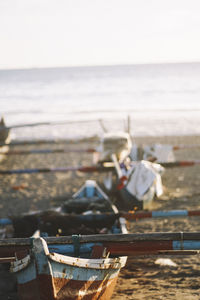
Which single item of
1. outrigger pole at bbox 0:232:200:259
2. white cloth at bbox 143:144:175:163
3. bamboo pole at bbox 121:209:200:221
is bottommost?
bamboo pole at bbox 121:209:200:221

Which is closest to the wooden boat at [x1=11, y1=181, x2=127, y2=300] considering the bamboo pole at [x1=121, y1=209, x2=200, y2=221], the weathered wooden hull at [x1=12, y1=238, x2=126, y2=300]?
the weathered wooden hull at [x1=12, y1=238, x2=126, y2=300]

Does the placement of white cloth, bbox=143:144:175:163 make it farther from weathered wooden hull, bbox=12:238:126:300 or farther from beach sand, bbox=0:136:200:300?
weathered wooden hull, bbox=12:238:126:300

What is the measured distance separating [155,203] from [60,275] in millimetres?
5479

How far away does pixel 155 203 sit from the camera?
28.8 ft

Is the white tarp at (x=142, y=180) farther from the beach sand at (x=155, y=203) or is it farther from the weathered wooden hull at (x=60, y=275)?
the weathered wooden hull at (x=60, y=275)

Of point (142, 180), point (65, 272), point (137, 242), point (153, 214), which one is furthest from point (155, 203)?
point (65, 272)

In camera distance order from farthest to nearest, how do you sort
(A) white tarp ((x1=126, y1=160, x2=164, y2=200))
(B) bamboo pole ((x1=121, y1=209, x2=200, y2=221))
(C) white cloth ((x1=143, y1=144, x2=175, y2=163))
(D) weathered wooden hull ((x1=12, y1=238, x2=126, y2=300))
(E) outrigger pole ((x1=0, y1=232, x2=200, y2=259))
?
(C) white cloth ((x1=143, y1=144, x2=175, y2=163))
(A) white tarp ((x1=126, y1=160, x2=164, y2=200))
(B) bamboo pole ((x1=121, y1=209, x2=200, y2=221))
(E) outrigger pole ((x1=0, y1=232, x2=200, y2=259))
(D) weathered wooden hull ((x1=12, y1=238, x2=126, y2=300))

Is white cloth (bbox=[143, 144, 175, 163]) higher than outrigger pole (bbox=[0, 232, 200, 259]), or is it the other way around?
white cloth (bbox=[143, 144, 175, 163])

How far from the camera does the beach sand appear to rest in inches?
196

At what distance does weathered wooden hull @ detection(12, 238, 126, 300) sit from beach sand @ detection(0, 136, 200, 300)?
3.01 feet

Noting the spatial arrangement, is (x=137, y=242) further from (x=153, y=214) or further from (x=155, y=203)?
(x=155, y=203)

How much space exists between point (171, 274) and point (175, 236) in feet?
4.65

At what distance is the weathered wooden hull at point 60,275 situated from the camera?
11.4ft

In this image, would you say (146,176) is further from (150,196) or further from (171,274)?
(171,274)
